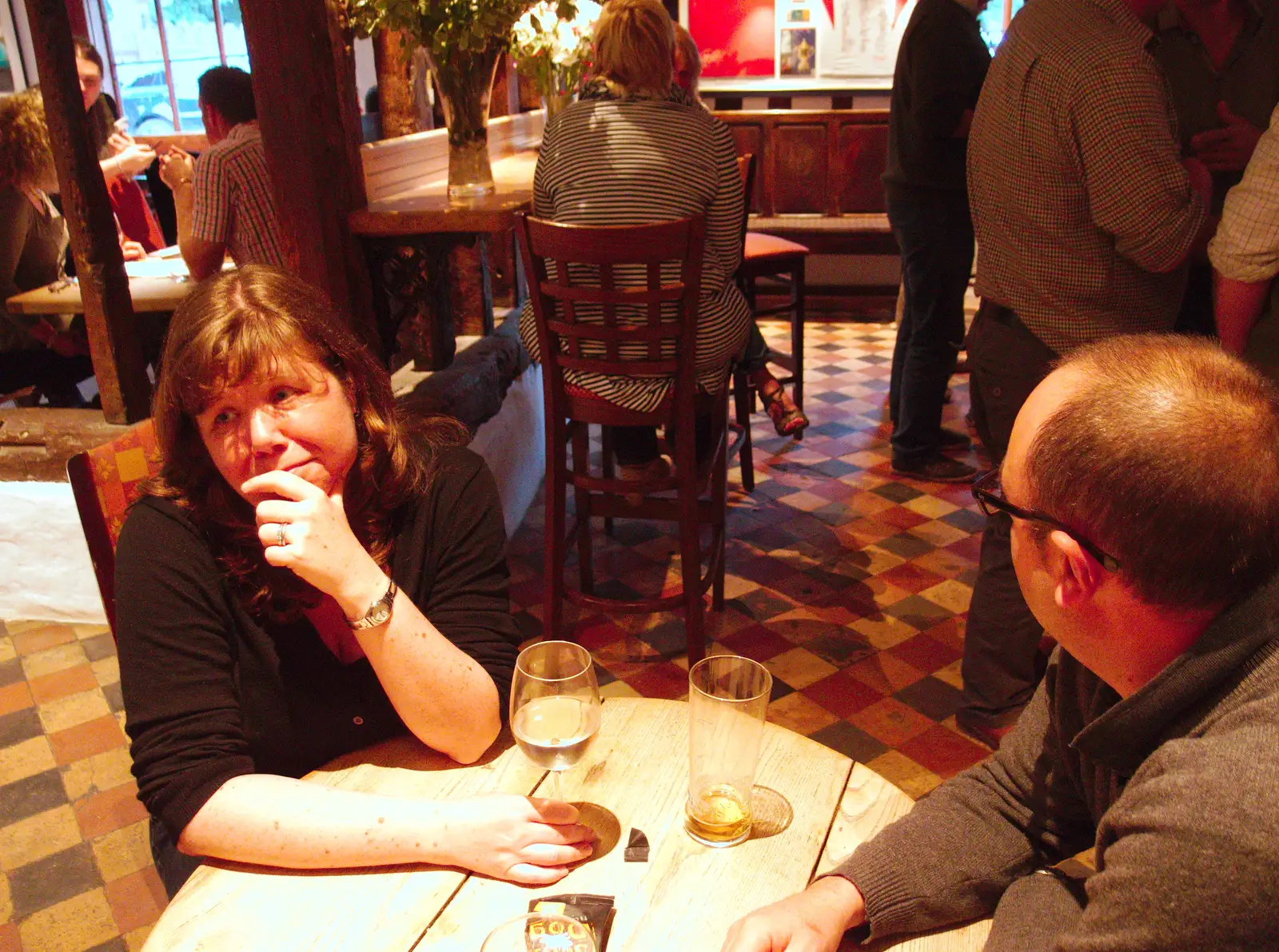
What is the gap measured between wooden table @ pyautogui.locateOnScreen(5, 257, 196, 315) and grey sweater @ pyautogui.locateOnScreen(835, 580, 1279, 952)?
115 inches

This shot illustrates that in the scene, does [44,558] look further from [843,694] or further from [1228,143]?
[1228,143]

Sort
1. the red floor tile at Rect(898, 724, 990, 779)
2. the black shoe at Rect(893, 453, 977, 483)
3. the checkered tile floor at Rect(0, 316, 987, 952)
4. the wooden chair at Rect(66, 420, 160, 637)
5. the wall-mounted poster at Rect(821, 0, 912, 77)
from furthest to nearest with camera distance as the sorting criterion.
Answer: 1. the wall-mounted poster at Rect(821, 0, 912, 77)
2. the black shoe at Rect(893, 453, 977, 483)
3. the red floor tile at Rect(898, 724, 990, 779)
4. the checkered tile floor at Rect(0, 316, 987, 952)
5. the wooden chair at Rect(66, 420, 160, 637)

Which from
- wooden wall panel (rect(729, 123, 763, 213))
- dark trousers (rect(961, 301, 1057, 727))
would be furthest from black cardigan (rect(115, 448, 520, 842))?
wooden wall panel (rect(729, 123, 763, 213))

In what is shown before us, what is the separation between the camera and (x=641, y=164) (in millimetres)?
2572

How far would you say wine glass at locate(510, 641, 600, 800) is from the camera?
102 cm

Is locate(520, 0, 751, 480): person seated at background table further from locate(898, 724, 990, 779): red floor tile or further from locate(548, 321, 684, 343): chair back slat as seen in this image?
locate(898, 724, 990, 779): red floor tile

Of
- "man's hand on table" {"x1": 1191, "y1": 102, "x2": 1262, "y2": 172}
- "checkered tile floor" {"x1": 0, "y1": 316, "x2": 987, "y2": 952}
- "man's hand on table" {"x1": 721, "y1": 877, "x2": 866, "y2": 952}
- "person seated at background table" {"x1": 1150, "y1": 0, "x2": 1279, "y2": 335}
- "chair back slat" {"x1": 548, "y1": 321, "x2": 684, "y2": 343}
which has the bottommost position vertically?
"checkered tile floor" {"x1": 0, "y1": 316, "x2": 987, "y2": 952}

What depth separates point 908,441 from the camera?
4.13 meters

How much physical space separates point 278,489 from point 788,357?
4069 mm

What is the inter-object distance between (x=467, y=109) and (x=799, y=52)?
4.19 m

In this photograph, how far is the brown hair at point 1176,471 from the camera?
2.52 ft

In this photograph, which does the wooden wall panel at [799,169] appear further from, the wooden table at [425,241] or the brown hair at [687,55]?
the wooden table at [425,241]

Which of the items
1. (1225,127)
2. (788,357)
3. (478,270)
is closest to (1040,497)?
(1225,127)

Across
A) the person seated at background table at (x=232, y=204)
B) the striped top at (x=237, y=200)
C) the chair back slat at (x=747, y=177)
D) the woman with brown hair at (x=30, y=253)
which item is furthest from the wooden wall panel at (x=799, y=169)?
the woman with brown hair at (x=30, y=253)
